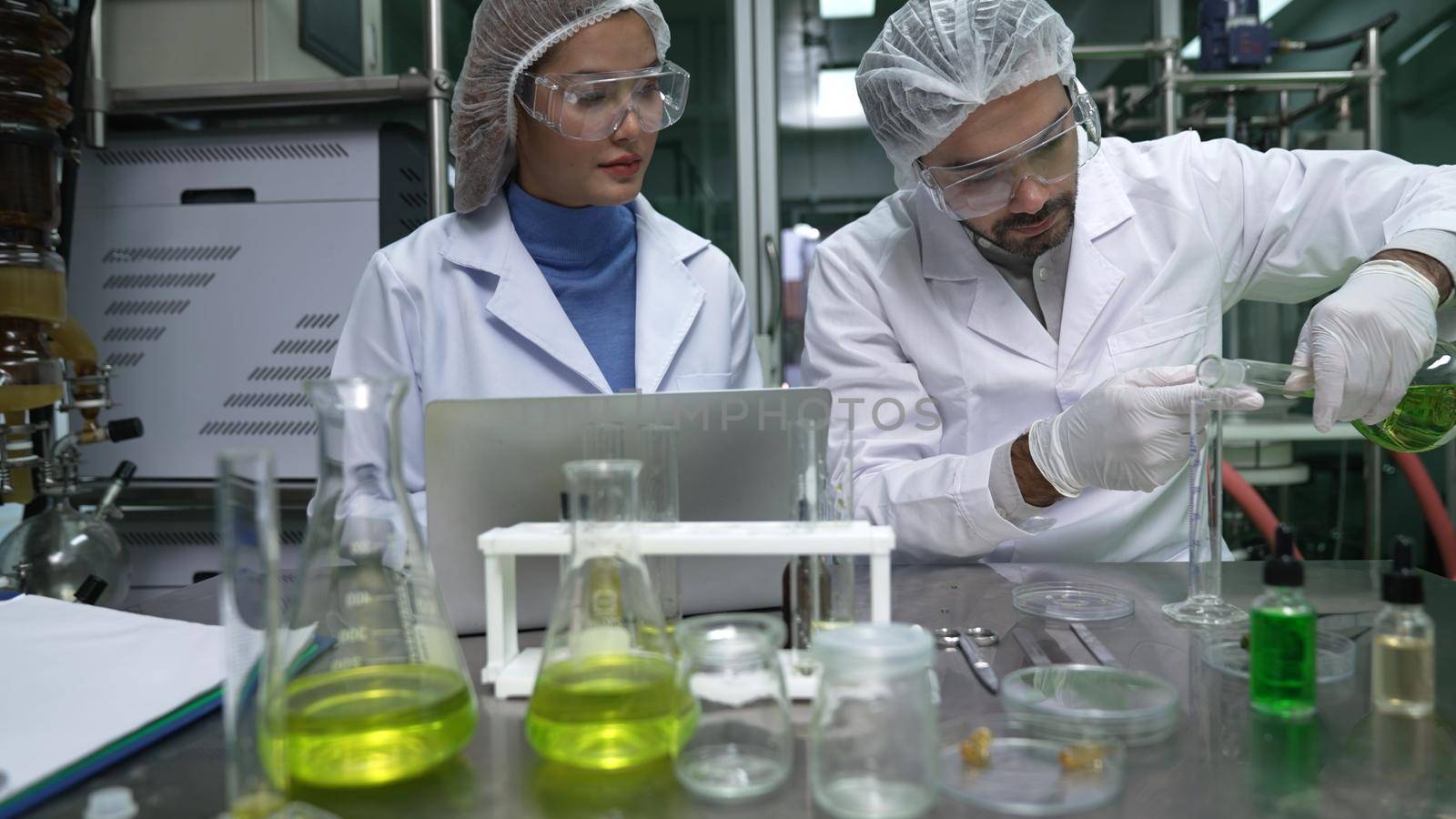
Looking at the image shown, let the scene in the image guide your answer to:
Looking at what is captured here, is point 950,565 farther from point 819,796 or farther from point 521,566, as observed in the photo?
point 819,796

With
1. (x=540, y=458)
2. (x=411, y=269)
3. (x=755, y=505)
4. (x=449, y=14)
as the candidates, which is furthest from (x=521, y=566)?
(x=449, y=14)

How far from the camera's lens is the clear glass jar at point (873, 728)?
56cm

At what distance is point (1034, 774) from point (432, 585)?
41cm

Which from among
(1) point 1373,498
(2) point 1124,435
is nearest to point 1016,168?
(2) point 1124,435

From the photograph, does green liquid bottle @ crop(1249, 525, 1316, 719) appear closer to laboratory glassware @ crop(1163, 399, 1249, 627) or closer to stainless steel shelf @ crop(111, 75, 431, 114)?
laboratory glassware @ crop(1163, 399, 1249, 627)

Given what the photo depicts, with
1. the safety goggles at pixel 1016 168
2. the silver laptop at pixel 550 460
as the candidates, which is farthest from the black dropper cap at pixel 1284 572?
the safety goggles at pixel 1016 168

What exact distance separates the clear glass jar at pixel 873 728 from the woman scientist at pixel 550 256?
937 millimetres

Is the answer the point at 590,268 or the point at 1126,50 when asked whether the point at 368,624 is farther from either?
the point at 1126,50

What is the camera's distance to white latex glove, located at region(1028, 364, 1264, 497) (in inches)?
45.6

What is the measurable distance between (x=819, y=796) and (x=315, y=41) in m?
2.07

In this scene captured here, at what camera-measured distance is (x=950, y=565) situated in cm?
129

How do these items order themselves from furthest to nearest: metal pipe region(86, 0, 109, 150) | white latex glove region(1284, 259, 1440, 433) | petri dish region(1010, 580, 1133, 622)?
metal pipe region(86, 0, 109, 150)
white latex glove region(1284, 259, 1440, 433)
petri dish region(1010, 580, 1133, 622)

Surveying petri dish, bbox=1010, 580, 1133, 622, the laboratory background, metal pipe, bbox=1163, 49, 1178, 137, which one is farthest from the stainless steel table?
metal pipe, bbox=1163, 49, 1178, 137

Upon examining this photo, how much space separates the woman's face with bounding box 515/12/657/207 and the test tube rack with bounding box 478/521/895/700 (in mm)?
777
